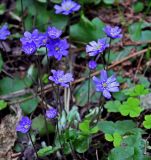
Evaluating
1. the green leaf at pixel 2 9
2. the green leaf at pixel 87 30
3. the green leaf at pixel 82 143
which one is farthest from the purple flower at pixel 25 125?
the green leaf at pixel 2 9

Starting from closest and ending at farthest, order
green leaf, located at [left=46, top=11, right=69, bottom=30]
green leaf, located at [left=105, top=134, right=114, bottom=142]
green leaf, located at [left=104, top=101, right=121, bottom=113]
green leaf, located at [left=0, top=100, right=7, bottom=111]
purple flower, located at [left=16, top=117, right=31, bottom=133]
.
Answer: purple flower, located at [left=16, top=117, right=31, bottom=133] < green leaf, located at [left=105, top=134, right=114, bottom=142] < green leaf, located at [left=104, top=101, right=121, bottom=113] < green leaf, located at [left=0, top=100, right=7, bottom=111] < green leaf, located at [left=46, top=11, right=69, bottom=30]

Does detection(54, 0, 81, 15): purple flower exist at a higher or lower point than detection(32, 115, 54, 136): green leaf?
higher

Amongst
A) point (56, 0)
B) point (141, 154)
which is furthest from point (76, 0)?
point (141, 154)

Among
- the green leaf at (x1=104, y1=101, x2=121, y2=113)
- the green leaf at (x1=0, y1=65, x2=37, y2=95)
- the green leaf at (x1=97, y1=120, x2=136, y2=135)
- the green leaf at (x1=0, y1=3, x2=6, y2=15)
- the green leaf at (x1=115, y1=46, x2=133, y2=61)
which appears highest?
the green leaf at (x1=0, y1=3, x2=6, y2=15)

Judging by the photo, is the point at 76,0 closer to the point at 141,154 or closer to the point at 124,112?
the point at 124,112

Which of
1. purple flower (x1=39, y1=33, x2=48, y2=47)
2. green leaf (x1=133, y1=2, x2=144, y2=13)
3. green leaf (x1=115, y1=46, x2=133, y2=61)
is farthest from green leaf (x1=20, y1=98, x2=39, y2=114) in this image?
green leaf (x1=133, y1=2, x2=144, y2=13)

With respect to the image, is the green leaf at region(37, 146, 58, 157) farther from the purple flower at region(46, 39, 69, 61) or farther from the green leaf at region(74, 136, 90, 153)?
the purple flower at region(46, 39, 69, 61)
